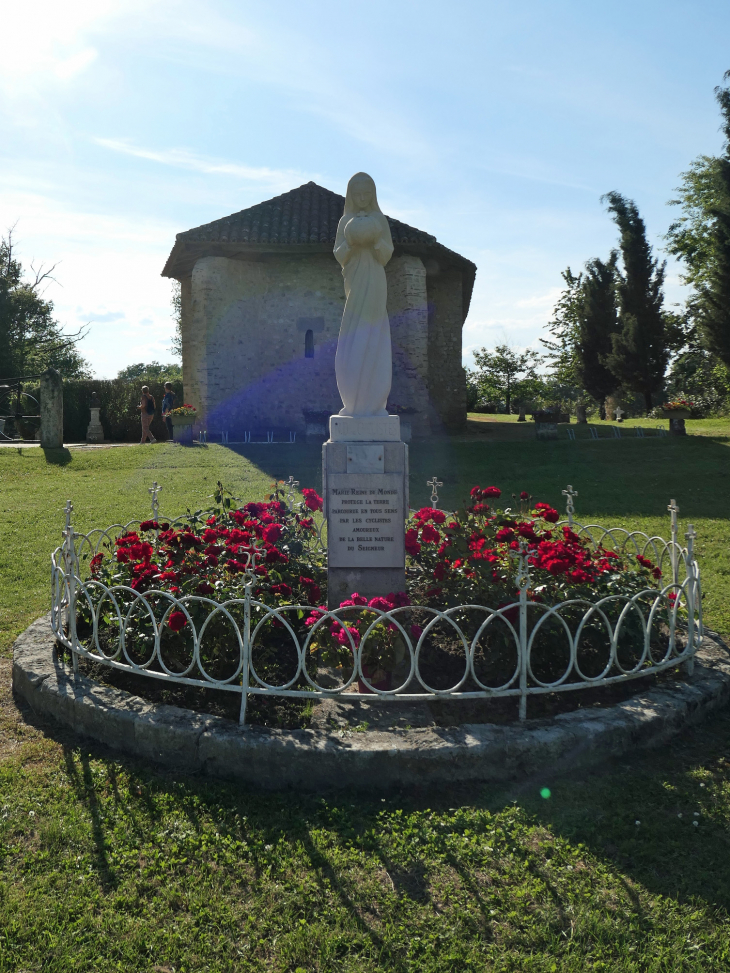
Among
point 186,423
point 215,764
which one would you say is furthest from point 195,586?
point 186,423

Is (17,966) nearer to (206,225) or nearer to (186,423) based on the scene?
(186,423)

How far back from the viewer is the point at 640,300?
26.2m

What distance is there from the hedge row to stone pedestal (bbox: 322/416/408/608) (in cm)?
1944

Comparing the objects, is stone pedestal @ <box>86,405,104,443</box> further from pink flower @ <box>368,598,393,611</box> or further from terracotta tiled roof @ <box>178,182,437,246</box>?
pink flower @ <box>368,598,393,611</box>

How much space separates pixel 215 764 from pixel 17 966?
1.17 m

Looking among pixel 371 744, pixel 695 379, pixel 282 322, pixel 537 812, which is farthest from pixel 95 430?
pixel 695 379

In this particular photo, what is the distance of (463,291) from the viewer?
22.1 meters

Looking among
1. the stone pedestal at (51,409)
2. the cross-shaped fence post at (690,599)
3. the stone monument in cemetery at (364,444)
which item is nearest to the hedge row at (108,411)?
the stone pedestal at (51,409)

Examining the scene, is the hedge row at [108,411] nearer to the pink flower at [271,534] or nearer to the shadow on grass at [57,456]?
the shadow on grass at [57,456]

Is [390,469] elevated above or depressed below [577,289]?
below

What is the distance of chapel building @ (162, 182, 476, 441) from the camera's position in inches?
696

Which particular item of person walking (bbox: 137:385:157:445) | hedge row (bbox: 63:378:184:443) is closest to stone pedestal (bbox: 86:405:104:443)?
hedge row (bbox: 63:378:184:443)

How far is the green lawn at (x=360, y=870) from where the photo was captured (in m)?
2.33

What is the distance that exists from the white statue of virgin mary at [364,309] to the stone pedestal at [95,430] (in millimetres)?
18369
